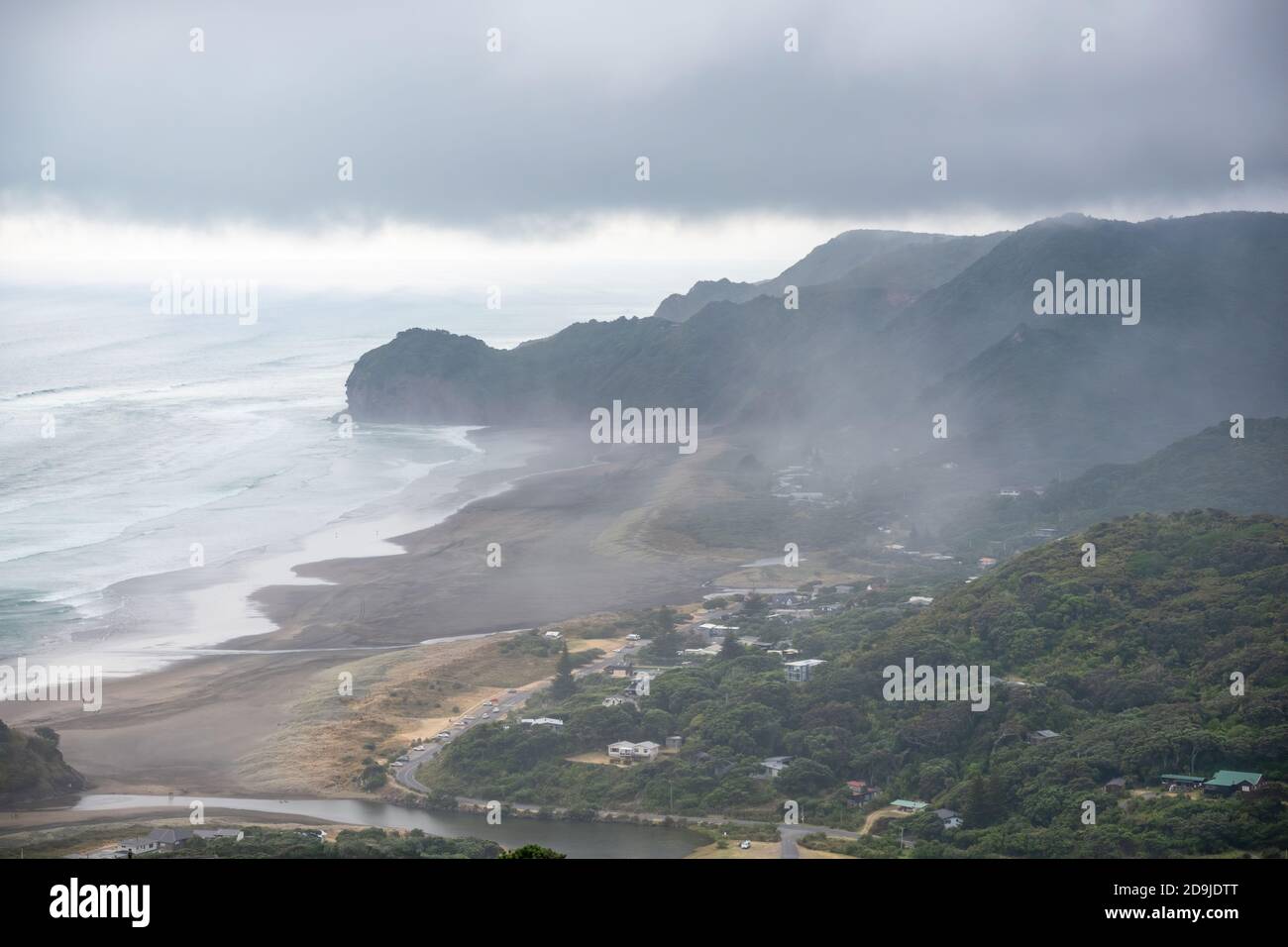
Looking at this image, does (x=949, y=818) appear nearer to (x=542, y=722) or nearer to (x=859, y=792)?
(x=859, y=792)

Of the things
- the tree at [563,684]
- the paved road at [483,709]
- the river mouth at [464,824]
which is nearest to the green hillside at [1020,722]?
the tree at [563,684]

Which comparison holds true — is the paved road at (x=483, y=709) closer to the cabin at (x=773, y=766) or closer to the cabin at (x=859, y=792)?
the cabin at (x=773, y=766)

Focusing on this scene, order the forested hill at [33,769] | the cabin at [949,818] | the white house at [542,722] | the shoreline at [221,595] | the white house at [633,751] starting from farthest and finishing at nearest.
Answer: the shoreline at [221,595], the white house at [542,722], the white house at [633,751], the forested hill at [33,769], the cabin at [949,818]

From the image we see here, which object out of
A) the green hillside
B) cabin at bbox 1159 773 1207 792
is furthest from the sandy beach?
cabin at bbox 1159 773 1207 792

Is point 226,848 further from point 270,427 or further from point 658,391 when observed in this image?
point 658,391

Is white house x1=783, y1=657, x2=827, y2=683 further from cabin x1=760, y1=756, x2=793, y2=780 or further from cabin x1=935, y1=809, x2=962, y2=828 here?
cabin x1=935, y1=809, x2=962, y2=828
